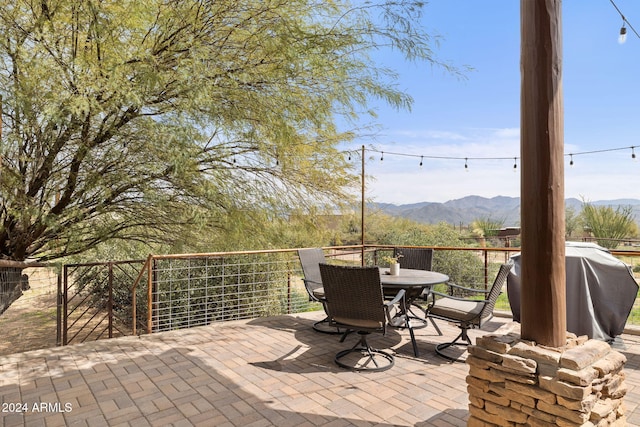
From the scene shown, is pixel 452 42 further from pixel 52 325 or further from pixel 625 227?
pixel 625 227

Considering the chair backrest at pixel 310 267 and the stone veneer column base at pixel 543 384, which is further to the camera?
the chair backrest at pixel 310 267

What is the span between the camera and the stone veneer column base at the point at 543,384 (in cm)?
161

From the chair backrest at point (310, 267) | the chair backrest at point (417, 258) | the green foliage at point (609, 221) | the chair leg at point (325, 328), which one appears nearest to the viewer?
the chair leg at point (325, 328)

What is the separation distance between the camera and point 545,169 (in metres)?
1.75

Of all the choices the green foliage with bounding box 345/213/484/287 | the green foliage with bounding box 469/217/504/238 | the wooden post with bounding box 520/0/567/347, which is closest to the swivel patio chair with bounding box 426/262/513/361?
the wooden post with bounding box 520/0/567/347

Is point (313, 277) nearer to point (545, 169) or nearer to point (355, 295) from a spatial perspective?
point (355, 295)

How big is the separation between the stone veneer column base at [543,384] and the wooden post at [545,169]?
12cm

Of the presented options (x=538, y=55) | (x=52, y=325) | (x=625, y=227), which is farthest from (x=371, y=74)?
(x=625, y=227)

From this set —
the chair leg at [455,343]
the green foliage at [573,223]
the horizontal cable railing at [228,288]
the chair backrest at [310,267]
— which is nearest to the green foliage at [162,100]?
the chair backrest at [310,267]

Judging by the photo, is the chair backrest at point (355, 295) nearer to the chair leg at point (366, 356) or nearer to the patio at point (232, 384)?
the chair leg at point (366, 356)

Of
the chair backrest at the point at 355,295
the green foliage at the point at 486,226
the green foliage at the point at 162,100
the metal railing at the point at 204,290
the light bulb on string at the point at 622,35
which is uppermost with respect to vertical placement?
the light bulb on string at the point at 622,35

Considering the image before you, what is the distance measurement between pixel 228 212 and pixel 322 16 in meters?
2.42

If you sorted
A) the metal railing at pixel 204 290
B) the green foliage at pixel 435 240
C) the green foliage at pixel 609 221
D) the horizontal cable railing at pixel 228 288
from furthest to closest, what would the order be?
the green foliage at pixel 609 221, the green foliage at pixel 435 240, the horizontal cable railing at pixel 228 288, the metal railing at pixel 204 290

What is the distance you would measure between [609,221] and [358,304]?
551 inches
